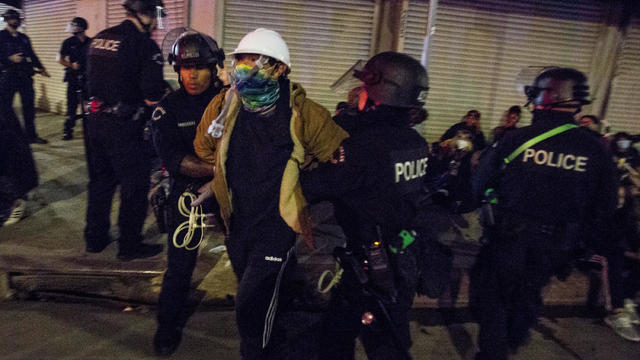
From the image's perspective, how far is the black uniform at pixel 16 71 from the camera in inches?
271

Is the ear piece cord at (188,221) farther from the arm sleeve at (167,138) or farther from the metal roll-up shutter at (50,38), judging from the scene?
the metal roll-up shutter at (50,38)

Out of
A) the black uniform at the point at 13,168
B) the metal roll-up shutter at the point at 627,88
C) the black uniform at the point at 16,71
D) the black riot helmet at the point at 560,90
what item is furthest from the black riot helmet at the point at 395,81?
the metal roll-up shutter at the point at 627,88

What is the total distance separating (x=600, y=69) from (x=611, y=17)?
3.07 feet

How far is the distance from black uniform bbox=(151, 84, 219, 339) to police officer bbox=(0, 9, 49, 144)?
5.23m

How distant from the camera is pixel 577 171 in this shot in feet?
8.84

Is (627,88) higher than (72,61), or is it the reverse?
(627,88)

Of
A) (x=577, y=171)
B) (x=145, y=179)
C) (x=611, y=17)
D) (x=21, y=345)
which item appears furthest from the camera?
(x=611, y=17)

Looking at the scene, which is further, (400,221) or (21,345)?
(21,345)

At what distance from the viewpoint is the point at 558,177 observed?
2.72 metres

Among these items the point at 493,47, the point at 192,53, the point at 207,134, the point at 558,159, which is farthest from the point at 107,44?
the point at 493,47

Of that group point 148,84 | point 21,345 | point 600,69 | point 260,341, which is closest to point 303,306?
point 260,341

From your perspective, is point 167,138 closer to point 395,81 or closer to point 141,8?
point 395,81

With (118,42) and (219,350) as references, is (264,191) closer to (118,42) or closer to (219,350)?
(219,350)

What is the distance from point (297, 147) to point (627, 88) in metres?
9.05
